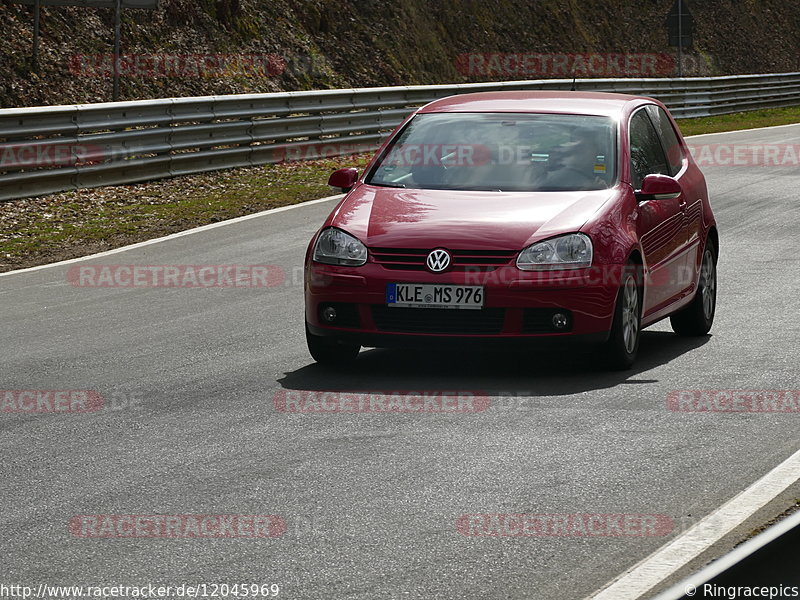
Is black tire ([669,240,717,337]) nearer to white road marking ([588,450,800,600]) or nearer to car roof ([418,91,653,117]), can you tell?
car roof ([418,91,653,117])

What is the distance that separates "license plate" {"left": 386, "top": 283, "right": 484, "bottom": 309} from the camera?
26.5 feet

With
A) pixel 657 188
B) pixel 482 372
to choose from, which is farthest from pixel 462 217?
pixel 657 188

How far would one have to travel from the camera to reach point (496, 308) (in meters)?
8.08

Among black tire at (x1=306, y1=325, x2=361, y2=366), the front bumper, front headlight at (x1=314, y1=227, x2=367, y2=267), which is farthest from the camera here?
black tire at (x1=306, y1=325, x2=361, y2=366)

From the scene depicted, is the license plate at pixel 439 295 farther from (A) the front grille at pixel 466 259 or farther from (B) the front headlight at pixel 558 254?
(B) the front headlight at pixel 558 254

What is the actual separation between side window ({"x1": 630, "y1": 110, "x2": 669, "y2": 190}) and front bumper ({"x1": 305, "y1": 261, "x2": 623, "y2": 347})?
1.18 meters

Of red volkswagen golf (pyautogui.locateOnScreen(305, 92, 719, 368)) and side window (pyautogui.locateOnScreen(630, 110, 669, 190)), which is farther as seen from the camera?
side window (pyautogui.locateOnScreen(630, 110, 669, 190))

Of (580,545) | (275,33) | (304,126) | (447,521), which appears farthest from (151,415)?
(275,33)

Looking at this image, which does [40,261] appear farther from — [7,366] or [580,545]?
[580,545]

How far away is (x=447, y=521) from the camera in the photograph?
5.36m

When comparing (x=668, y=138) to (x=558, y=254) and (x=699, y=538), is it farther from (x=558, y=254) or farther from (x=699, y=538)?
(x=699, y=538)

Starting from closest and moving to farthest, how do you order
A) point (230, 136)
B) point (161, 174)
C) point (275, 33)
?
point (161, 174) → point (230, 136) → point (275, 33)

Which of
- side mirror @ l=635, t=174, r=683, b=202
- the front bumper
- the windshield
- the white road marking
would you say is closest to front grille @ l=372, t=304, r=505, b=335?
the front bumper

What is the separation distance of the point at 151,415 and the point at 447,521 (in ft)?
8.17
